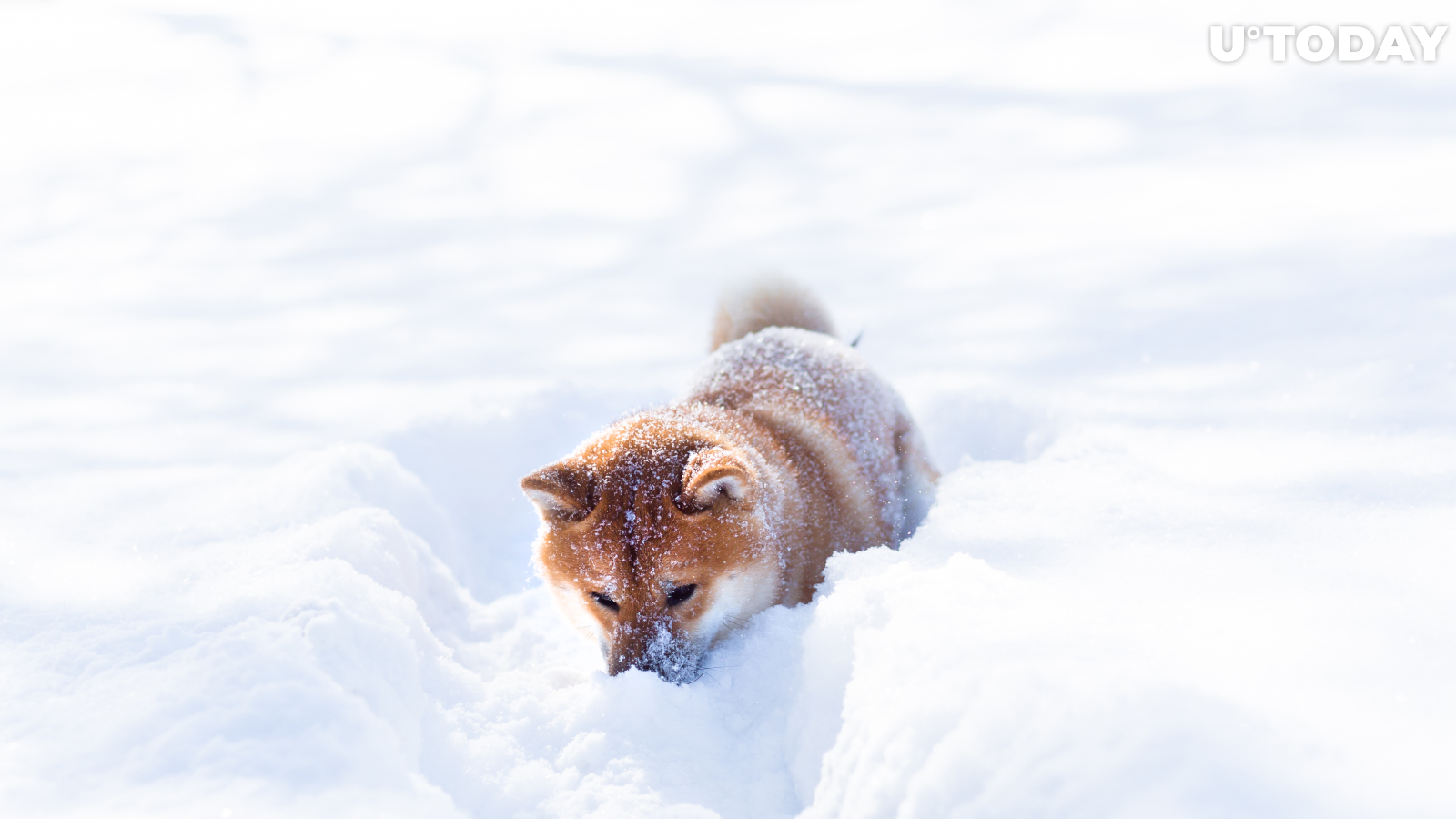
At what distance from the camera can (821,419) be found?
370 cm

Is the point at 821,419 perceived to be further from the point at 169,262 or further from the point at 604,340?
the point at 169,262

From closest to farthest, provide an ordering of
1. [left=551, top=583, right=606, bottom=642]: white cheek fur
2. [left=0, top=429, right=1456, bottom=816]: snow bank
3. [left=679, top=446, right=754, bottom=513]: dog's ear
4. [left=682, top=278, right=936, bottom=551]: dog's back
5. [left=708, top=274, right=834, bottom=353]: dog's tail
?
[left=0, top=429, right=1456, bottom=816]: snow bank
[left=679, top=446, right=754, bottom=513]: dog's ear
[left=551, top=583, right=606, bottom=642]: white cheek fur
[left=682, top=278, right=936, bottom=551]: dog's back
[left=708, top=274, right=834, bottom=353]: dog's tail

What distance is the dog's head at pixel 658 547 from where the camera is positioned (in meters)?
2.68

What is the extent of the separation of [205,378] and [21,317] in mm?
1962

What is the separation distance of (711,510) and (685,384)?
1.50 metres

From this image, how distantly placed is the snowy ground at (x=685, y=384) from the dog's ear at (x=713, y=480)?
0.41 meters

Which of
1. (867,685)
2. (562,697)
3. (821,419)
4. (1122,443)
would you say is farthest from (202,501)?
(1122,443)

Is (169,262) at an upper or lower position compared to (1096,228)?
upper

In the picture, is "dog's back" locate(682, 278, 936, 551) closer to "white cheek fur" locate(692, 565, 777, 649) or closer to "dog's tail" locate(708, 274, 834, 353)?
"dog's tail" locate(708, 274, 834, 353)

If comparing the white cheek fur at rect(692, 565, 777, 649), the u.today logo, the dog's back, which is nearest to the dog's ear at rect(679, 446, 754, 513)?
the white cheek fur at rect(692, 565, 777, 649)

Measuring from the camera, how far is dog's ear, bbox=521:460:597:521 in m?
2.75

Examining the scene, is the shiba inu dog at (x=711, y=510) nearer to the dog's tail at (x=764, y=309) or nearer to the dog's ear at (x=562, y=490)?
the dog's ear at (x=562, y=490)

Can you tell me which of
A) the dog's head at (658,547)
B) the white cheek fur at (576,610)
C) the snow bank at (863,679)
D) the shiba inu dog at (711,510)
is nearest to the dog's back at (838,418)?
the shiba inu dog at (711,510)

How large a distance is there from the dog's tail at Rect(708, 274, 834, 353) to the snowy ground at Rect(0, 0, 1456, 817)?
23 cm
